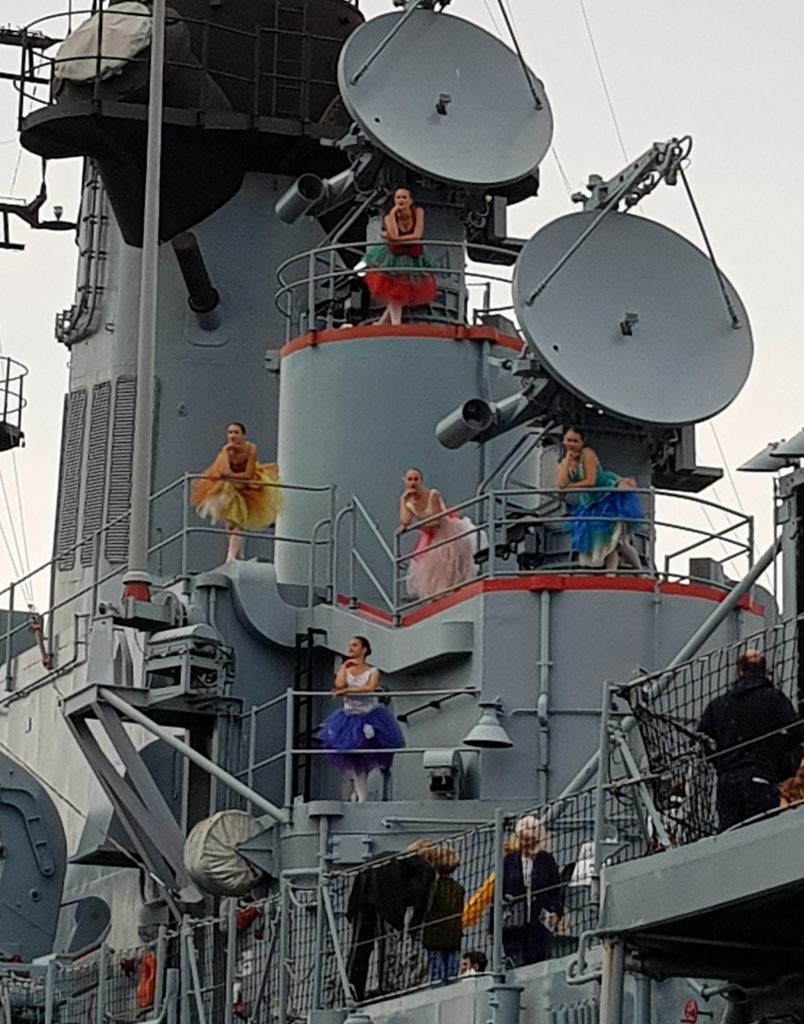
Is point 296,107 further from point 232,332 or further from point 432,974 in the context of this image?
point 432,974

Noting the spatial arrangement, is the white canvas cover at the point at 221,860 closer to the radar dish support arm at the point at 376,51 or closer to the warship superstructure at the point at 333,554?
the warship superstructure at the point at 333,554

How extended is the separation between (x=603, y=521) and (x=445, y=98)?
5.27 metres

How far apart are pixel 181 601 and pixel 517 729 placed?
3.24 meters

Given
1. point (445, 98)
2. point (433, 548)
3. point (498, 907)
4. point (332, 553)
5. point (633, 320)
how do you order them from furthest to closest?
1. point (445, 98)
2. point (332, 553)
3. point (633, 320)
4. point (433, 548)
5. point (498, 907)

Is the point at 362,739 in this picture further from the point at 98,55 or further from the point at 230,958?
the point at 98,55

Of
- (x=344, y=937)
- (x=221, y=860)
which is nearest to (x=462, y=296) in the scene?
(x=221, y=860)

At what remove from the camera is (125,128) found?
28.8 m

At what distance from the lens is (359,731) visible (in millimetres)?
20938

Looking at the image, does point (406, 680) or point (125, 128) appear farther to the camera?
point (125, 128)

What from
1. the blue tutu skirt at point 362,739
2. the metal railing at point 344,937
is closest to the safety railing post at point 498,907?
the metal railing at point 344,937

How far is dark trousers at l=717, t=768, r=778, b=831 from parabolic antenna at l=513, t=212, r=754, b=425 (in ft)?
31.5

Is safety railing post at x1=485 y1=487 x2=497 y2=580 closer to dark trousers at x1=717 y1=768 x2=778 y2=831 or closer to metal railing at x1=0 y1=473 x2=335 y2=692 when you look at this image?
metal railing at x1=0 y1=473 x2=335 y2=692

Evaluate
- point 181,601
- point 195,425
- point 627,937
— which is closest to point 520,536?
point 181,601

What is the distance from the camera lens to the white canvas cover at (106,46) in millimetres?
28938
